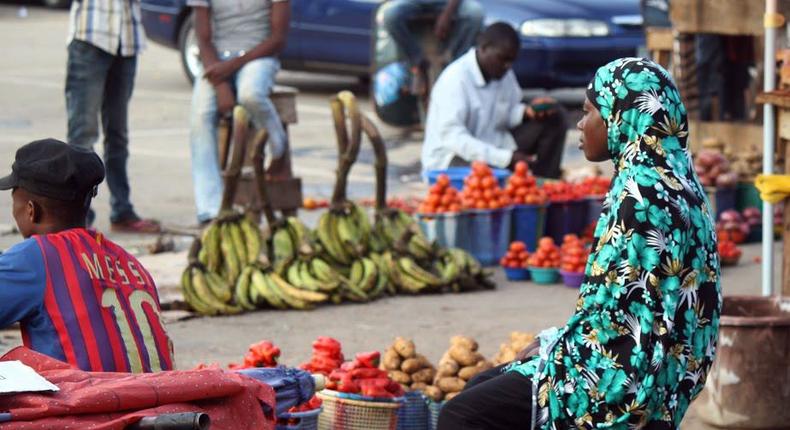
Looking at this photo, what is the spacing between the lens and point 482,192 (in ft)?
28.1

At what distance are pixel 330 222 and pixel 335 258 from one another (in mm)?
193

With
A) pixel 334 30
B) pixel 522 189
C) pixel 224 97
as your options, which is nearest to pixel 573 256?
pixel 522 189

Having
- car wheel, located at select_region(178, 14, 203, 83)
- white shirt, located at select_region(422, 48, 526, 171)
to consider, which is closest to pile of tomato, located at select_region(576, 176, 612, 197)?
white shirt, located at select_region(422, 48, 526, 171)

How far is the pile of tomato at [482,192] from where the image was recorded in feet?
27.9

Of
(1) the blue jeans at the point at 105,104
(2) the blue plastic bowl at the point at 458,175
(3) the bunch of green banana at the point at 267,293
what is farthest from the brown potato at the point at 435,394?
(2) the blue plastic bowl at the point at 458,175

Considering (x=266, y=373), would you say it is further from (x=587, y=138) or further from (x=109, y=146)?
(x=109, y=146)

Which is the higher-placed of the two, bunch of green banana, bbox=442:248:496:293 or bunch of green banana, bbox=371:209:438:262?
bunch of green banana, bbox=371:209:438:262

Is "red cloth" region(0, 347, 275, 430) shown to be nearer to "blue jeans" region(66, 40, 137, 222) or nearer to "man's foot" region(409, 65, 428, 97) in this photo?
"blue jeans" region(66, 40, 137, 222)

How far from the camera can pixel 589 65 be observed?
14.2 meters

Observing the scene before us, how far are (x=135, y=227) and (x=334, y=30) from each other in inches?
247

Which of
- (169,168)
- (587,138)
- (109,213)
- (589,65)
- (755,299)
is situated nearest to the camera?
(587,138)

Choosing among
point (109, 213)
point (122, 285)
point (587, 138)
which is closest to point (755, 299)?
point (587, 138)

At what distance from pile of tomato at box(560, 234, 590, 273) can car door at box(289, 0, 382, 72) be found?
6918 mm

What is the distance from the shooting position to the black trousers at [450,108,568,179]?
971 centimetres
